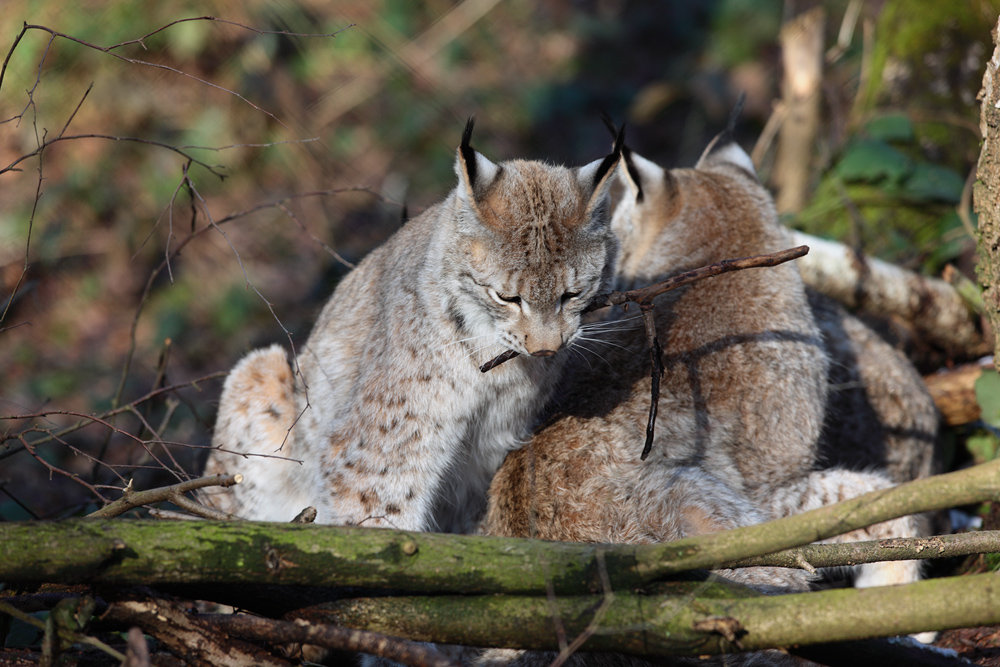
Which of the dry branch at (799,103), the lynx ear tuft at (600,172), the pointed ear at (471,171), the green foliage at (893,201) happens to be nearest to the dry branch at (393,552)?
the pointed ear at (471,171)

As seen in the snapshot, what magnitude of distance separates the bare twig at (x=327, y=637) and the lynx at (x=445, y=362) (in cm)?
111

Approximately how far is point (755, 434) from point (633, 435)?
67cm

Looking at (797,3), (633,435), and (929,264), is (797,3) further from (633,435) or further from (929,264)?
(633,435)

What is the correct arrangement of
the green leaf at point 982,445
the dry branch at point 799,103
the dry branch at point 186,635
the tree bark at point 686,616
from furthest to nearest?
the dry branch at point 799,103
the green leaf at point 982,445
the dry branch at point 186,635
the tree bark at point 686,616

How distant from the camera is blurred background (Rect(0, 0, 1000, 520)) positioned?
5.70 meters

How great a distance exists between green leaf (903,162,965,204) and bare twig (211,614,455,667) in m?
4.83

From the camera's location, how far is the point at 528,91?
9945 millimetres

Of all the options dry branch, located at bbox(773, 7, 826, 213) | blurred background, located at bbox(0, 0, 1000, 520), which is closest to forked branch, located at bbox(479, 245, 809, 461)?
blurred background, located at bbox(0, 0, 1000, 520)

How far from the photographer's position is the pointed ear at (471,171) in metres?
3.01

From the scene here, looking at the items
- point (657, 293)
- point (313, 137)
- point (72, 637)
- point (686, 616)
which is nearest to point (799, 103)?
point (313, 137)

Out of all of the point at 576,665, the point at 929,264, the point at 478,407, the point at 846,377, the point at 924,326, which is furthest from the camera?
the point at 929,264

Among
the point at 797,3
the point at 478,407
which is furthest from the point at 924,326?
the point at 797,3

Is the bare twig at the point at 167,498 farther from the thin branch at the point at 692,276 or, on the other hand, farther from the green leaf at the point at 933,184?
the green leaf at the point at 933,184

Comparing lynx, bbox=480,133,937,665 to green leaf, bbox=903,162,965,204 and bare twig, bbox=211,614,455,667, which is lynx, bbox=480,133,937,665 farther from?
green leaf, bbox=903,162,965,204
